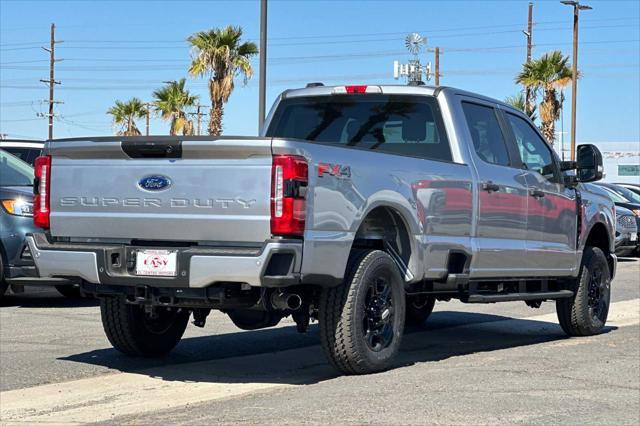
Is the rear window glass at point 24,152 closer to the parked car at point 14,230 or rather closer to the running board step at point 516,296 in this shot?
the parked car at point 14,230

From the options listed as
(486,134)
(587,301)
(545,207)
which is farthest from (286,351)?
(587,301)

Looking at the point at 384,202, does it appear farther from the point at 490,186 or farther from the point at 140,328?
the point at 140,328

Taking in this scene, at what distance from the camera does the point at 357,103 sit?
875cm

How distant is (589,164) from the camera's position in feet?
32.2

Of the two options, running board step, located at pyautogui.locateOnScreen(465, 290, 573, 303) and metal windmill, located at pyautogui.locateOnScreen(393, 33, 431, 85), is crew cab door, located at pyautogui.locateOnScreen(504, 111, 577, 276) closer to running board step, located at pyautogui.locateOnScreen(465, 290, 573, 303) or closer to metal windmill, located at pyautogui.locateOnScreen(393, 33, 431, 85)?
running board step, located at pyautogui.locateOnScreen(465, 290, 573, 303)

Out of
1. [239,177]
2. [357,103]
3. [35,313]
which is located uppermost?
[357,103]

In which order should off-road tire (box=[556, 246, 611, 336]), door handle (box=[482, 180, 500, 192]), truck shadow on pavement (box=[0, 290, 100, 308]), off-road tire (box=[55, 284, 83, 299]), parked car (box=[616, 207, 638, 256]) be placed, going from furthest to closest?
parked car (box=[616, 207, 638, 256])
off-road tire (box=[55, 284, 83, 299])
truck shadow on pavement (box=[0, 290, 100, 308])
off-road tire (box=[556, 246, 611, 336])
door handle (box=[482, 180, 500, 192])

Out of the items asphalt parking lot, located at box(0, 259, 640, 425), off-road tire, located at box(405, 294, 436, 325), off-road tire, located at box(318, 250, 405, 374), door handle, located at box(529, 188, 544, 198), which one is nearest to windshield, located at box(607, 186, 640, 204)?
asphalt parking lot, located at box(0, 259, 640, 425)

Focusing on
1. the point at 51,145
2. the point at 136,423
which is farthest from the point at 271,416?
the point at 51,145

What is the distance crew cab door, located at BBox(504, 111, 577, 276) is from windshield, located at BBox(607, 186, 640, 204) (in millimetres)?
13931

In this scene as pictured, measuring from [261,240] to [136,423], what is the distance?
4.33ft

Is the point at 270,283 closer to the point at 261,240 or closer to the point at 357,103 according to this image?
the point at 261,240

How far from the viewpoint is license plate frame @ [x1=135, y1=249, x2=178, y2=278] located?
6574 millimetres

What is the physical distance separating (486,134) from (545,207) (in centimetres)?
94
